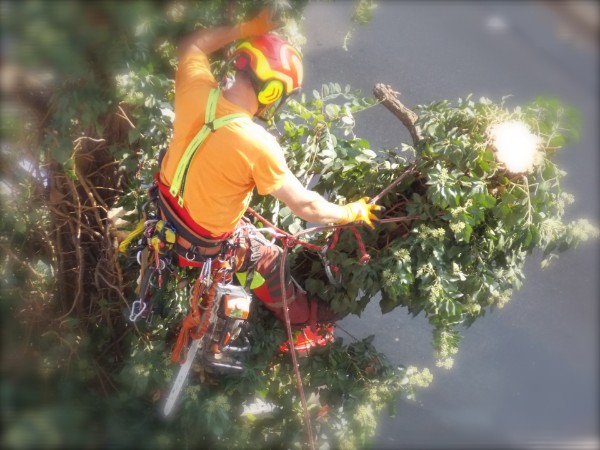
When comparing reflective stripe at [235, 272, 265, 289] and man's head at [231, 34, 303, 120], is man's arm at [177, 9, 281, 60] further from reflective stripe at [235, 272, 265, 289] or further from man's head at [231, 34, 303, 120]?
reflective stripe at [235, 272, 265, 289]

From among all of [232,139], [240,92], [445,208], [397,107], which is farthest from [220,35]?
[445,208]

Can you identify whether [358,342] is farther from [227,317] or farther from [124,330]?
[124,330]

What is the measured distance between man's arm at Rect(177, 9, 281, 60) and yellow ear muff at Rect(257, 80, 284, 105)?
210mm

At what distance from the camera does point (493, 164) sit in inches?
80.0

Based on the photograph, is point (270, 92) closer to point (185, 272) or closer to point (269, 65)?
point (269, 65)

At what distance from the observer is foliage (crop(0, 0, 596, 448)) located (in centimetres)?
180

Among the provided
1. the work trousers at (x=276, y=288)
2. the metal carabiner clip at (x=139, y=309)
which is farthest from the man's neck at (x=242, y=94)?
the metal carabiner clip at (x=139, y=309)

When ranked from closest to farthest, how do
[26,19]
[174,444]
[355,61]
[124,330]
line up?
[26,19] < [174,444] < [124,330] < [355,61]

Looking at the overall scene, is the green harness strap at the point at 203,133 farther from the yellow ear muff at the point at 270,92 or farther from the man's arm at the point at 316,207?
the man's arm at the point at 316,207

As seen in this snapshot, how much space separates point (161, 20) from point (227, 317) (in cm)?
124

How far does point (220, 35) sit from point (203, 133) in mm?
352

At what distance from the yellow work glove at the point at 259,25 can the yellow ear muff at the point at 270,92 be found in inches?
8.1

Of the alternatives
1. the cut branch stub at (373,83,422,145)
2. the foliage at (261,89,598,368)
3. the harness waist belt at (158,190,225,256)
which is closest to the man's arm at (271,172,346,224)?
the foliage at (261,89,598,368)

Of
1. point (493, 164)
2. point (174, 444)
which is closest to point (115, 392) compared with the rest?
point (174, 444)
